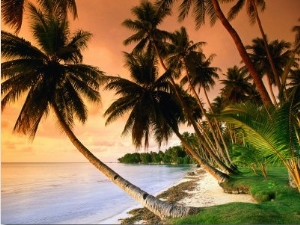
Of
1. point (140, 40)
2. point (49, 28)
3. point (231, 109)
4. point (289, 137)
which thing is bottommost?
point (289, 137)

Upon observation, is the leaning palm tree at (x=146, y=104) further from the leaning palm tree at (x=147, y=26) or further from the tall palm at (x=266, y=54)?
the tall palm at (x=266, y=54)

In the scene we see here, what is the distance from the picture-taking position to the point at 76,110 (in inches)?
391

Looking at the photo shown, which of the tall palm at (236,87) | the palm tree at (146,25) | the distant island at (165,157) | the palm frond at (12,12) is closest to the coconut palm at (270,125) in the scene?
the palm frond at (12,12)

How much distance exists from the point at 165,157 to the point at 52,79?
92.5 metres

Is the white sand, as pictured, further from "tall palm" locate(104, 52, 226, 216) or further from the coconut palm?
the coconut palm

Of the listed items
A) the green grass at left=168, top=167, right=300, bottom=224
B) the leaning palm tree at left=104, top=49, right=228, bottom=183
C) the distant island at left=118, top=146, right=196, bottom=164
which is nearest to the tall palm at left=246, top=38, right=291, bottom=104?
the leaning palm tree at left=104, top=49, right=228, bottom=183

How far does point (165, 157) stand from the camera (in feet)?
325

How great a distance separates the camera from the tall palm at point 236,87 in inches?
954

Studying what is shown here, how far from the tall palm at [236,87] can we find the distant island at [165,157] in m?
53.5

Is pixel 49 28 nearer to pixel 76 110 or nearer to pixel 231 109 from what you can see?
pixel 76 110

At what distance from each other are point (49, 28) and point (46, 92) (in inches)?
88.4

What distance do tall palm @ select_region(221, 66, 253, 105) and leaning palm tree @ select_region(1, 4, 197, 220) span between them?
16870 mm

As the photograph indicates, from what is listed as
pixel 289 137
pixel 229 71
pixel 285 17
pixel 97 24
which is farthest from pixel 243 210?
pixel 229 71

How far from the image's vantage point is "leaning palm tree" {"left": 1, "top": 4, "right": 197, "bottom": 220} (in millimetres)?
8062
